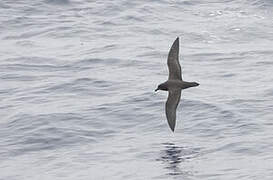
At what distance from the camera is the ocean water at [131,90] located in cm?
2281

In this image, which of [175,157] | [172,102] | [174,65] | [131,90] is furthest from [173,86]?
[131,90]

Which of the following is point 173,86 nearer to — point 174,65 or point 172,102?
point 172,102

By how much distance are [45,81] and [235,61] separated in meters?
6.25

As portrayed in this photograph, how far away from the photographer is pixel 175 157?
22875 mm

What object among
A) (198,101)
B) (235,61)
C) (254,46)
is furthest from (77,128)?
(254,46)

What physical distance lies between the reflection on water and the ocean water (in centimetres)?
3

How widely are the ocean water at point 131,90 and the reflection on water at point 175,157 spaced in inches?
1.1

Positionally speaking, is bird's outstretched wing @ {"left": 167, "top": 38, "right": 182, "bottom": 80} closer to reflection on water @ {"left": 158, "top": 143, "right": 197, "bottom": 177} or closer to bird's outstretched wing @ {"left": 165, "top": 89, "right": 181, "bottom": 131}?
bird's outstretched wing @ {"left": 165, "top": 89, "right": 181, "bottom": 131}

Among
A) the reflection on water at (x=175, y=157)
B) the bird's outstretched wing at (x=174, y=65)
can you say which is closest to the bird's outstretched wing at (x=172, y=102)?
the bird's outstretched wing at (x=174, y=65)

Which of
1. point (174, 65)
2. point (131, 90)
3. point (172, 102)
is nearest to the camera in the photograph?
point (172, 102)

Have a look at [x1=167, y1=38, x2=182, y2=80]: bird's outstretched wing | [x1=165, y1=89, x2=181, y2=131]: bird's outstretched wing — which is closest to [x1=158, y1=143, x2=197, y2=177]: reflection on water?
[x1=165, y1=89, x2=181, y2=131]: bird's outstretched wing

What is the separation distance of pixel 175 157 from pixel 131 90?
20.0 ft

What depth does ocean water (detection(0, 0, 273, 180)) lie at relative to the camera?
2281cm

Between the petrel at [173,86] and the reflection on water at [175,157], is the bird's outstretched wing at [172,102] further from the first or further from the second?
the reflection on water at [175,157]
